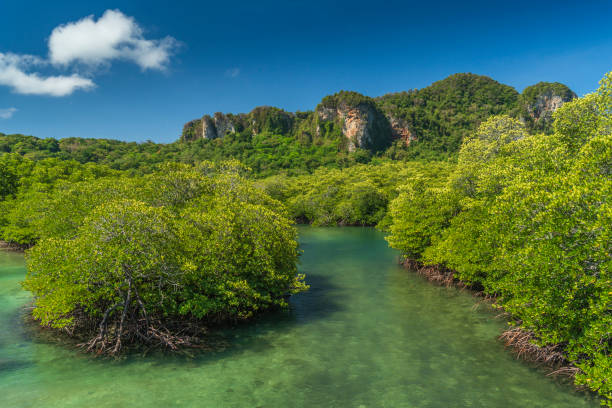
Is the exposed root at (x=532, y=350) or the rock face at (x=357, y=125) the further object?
the rock face at (x=357, y=125)

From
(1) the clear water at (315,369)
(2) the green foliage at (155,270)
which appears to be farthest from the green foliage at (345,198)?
(1) the clear water at (315,369)

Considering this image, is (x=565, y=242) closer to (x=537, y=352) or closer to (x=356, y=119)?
(x=537, y=352)

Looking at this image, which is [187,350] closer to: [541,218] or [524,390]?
[524,390]

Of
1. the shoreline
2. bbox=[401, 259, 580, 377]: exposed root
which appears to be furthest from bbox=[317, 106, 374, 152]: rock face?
the shoreline

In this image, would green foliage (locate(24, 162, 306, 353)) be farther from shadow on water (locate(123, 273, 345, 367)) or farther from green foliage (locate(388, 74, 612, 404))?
green foliage (locate(388, 74, 612, 404))

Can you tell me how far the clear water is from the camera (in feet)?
45.8

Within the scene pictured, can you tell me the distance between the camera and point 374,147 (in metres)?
186

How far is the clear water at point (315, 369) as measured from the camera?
45.8 ft

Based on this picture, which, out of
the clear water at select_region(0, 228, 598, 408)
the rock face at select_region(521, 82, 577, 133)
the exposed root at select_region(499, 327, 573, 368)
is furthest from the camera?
the rock face at select_region(521, 82, 577, 133)

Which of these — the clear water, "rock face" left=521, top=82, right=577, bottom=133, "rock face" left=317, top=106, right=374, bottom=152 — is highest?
"rock face" left=521, top=82, right=577, bottom=133

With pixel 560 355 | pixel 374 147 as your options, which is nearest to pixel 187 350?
pixel 560 355

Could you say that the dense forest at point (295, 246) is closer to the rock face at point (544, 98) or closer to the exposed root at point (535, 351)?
the exposed root at point (535, 351)

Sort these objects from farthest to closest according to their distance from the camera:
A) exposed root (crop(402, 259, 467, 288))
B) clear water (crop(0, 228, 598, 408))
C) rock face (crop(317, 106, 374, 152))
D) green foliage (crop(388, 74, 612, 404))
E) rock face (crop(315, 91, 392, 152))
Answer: rock face (crop(315, 91, 392, 152)) < rock face (crop(317, 106, 374, 152)) < exposed root (crop(402, 259, 467, 288)) < clear water (crop(0, 228, 598, 408)) < green foliage (crop(388, 74, 612, 404))

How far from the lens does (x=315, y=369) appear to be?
16.6 meters
